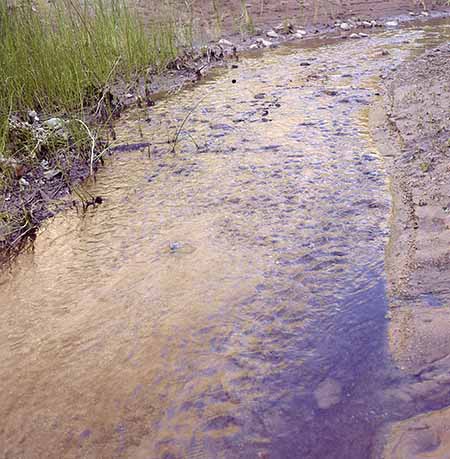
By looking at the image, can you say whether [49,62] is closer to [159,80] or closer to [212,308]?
[159,80]

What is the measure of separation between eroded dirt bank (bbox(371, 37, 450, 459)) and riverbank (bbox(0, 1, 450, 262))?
1.68 m

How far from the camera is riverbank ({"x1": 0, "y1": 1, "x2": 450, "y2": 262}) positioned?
10.0 ft

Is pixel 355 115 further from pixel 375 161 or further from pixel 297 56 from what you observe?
pixel 297 56

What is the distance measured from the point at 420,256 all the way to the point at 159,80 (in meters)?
3.91

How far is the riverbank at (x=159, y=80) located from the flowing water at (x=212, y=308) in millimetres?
161

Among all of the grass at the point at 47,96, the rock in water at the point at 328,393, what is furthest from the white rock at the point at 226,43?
the rock in water at the point at 328,393

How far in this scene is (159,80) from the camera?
5.43m

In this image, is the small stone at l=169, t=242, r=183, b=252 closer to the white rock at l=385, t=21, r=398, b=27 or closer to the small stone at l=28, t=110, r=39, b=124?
the small stone at l=28, t=110, r=39, b=124

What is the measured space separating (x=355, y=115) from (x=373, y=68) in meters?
1.48

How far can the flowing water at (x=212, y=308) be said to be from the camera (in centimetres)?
158

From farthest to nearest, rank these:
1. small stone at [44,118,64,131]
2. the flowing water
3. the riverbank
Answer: small stone at [44,118,64,131], the riverbank, the flowing water

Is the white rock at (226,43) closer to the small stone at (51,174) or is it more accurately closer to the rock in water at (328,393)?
the small stone at (51,174)

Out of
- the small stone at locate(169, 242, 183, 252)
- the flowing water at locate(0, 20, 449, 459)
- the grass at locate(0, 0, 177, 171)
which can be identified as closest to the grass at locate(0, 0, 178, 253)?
the grass at locate(0, 0, 177, 171)

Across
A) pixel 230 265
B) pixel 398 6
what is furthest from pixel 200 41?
pixel 230 265
